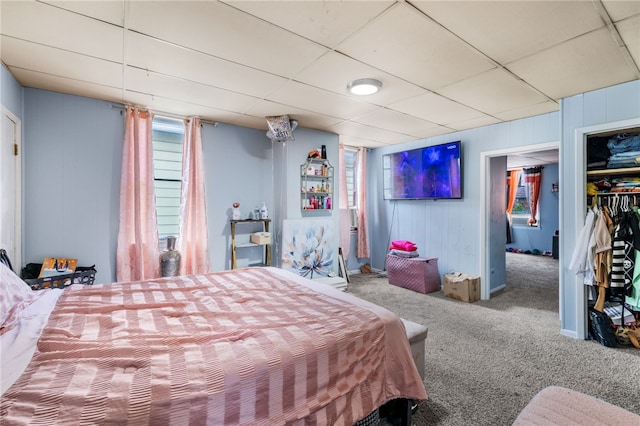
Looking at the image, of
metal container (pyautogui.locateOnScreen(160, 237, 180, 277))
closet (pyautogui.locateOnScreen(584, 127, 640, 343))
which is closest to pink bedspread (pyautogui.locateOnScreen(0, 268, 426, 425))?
metal container (pyautogui.locateOnScreen(160, 237, 180, 277))

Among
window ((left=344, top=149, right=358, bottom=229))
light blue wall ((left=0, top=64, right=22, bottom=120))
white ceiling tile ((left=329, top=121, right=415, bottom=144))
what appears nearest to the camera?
light blue wall ((left=0, top=64, right=22, bottom=120))

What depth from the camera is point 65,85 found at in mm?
2652

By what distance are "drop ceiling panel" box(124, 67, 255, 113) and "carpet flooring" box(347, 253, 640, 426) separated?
299 cm

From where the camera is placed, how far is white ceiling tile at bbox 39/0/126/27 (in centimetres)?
158

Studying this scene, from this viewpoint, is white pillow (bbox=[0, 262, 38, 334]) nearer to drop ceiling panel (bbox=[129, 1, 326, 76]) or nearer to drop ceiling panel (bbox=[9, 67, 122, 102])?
drop ceiling panel (bbox=[129, 1, 326, 76])

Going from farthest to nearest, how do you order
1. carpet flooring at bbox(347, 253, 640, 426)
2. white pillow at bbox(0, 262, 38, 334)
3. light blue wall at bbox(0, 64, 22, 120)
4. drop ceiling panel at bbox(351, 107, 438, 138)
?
drop ceiling panel at bbox(351, 107, 438, 138) → light blue wall at bbox(0, 64, 22, 120) → carpet flooring at bbox(347, 253, 640, 426) → white pillow at bbox(0, 262, 38, 334)

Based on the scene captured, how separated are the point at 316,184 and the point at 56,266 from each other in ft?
10.0

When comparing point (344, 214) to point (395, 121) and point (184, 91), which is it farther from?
point (184, 91)

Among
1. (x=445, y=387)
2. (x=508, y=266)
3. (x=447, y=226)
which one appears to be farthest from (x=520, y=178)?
(x=445, y=387)

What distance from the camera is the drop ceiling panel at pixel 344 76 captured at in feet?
7.30

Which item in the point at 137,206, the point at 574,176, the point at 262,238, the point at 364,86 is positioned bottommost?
the point at 262,238

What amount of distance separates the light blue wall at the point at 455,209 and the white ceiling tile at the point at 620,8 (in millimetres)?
1978

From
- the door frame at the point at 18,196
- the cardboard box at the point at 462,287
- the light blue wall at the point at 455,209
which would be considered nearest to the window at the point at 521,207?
the light blue wall at the point at 455,209

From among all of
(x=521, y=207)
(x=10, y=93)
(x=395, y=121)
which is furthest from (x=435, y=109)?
(x=521, y=207)
